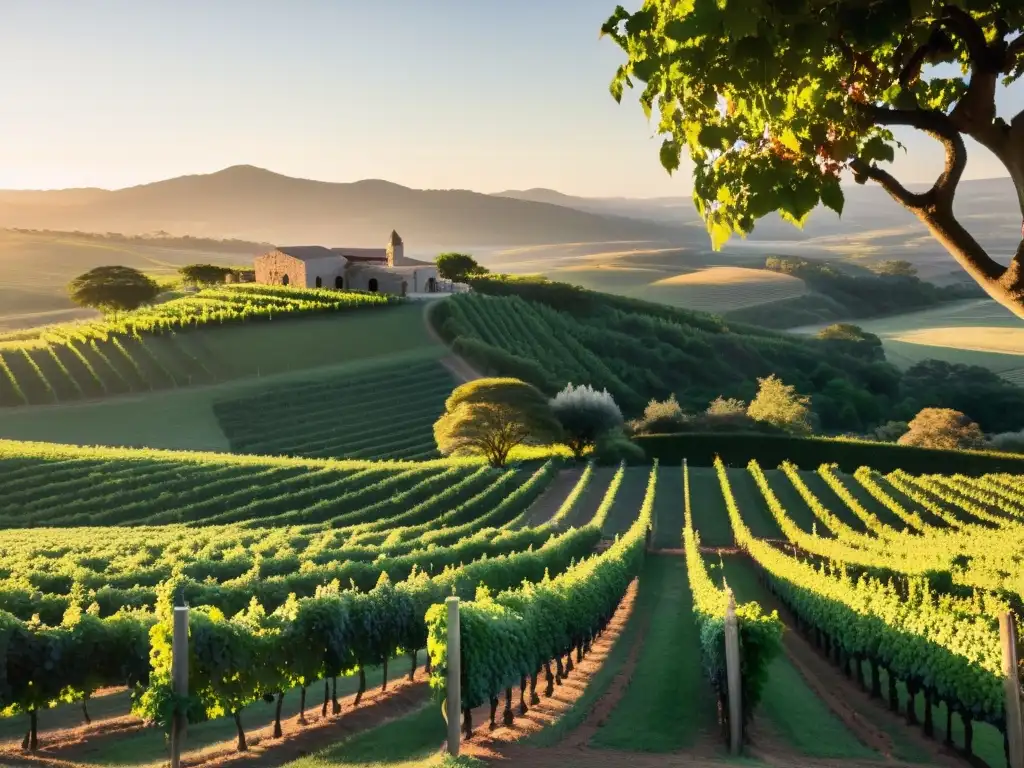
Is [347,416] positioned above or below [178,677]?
below

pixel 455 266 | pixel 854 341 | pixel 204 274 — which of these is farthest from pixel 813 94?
pixel 854 341

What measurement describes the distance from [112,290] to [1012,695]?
336 feet

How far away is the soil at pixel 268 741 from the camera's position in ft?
37.9

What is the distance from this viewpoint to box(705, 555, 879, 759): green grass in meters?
11.9

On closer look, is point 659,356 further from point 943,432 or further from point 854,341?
point 943,432

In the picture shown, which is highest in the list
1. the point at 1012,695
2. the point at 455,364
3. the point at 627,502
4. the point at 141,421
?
the point at 1012,695

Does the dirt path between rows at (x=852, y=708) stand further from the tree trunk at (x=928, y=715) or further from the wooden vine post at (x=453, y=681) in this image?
the wooden vine post at (x=453, y=681)

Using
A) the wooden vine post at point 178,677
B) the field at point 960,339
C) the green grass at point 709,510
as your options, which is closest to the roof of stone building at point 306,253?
the green grass at point 709,510

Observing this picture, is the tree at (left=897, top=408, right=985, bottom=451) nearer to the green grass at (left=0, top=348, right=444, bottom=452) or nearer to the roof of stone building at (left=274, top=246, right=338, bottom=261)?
the green grass at (left=0, top=348, right=444, bottom=452)

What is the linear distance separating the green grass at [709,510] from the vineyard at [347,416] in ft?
59.6

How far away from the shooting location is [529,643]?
13.6 metres

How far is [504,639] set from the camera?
12516 millimetres

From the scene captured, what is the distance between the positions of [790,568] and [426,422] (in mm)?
46651

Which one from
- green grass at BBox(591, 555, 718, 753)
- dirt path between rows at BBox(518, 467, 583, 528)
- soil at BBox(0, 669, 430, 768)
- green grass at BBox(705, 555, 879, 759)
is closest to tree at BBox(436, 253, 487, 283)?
dirt path between rows at BBox(518, 467, 583, 528)
